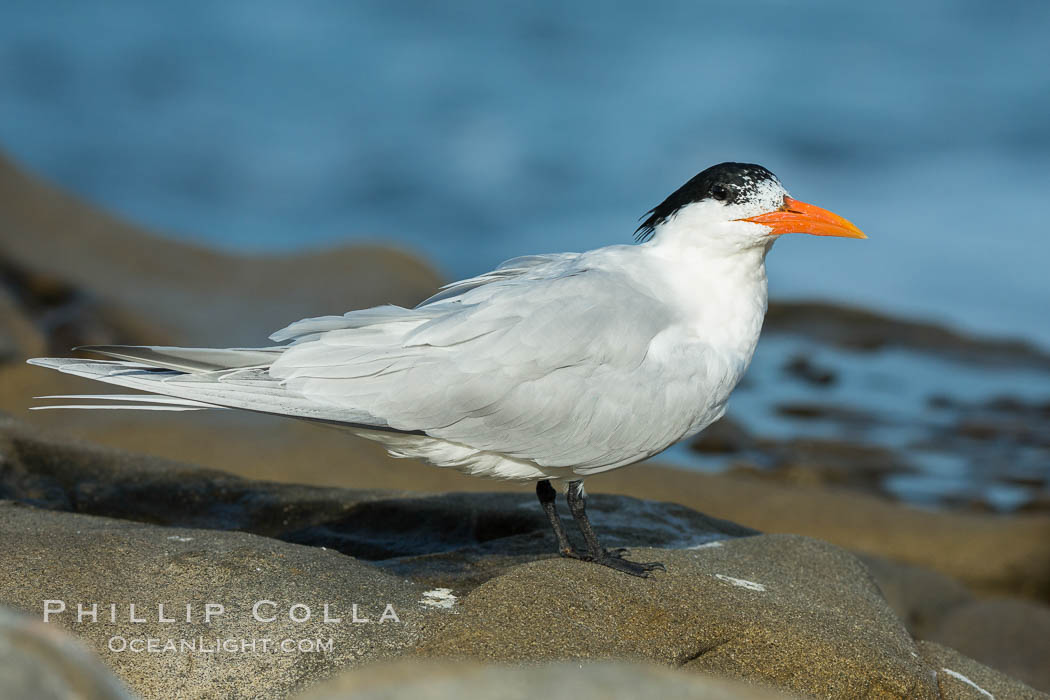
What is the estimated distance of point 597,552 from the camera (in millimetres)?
3453

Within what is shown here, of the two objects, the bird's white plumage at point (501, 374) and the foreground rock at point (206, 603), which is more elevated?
the bird's white plumage at point (501, 374)

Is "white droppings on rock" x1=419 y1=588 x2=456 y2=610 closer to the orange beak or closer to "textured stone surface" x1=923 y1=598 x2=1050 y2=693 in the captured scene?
the orange beak

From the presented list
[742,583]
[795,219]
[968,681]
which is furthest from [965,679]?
[795,219]

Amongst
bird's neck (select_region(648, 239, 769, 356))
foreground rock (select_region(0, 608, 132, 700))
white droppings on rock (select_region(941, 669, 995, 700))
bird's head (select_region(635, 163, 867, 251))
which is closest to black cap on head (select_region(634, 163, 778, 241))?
bird's head (select_region(635, 163, 867, 251))

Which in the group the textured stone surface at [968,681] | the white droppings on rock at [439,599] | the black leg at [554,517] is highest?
the black leg at [554,517]

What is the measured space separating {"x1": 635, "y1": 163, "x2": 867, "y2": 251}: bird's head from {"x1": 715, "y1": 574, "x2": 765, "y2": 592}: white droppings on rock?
3.55 ft

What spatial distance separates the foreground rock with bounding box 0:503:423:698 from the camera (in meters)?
2.70

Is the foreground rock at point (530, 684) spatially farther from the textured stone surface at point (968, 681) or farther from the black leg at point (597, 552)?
the textured stone surface at point (968, 681)

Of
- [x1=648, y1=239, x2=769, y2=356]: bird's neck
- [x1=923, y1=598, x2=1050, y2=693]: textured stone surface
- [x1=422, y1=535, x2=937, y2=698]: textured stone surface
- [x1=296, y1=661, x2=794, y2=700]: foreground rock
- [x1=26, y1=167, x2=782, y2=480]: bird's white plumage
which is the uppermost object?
[x1=648, y1=239, x2=769, y2=356]: bird's neck

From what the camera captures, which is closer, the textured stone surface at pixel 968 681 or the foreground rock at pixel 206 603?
the foreground rock at pixel 206 603

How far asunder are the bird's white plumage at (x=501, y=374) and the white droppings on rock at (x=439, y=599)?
1.50 feet

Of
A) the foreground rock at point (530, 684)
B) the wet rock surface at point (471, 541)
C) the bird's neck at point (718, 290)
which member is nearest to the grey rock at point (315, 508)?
the wet rock surface at point (471, 541)

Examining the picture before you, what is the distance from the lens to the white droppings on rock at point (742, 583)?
3.40 m

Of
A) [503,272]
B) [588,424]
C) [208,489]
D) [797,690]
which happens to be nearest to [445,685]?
[797,690]
